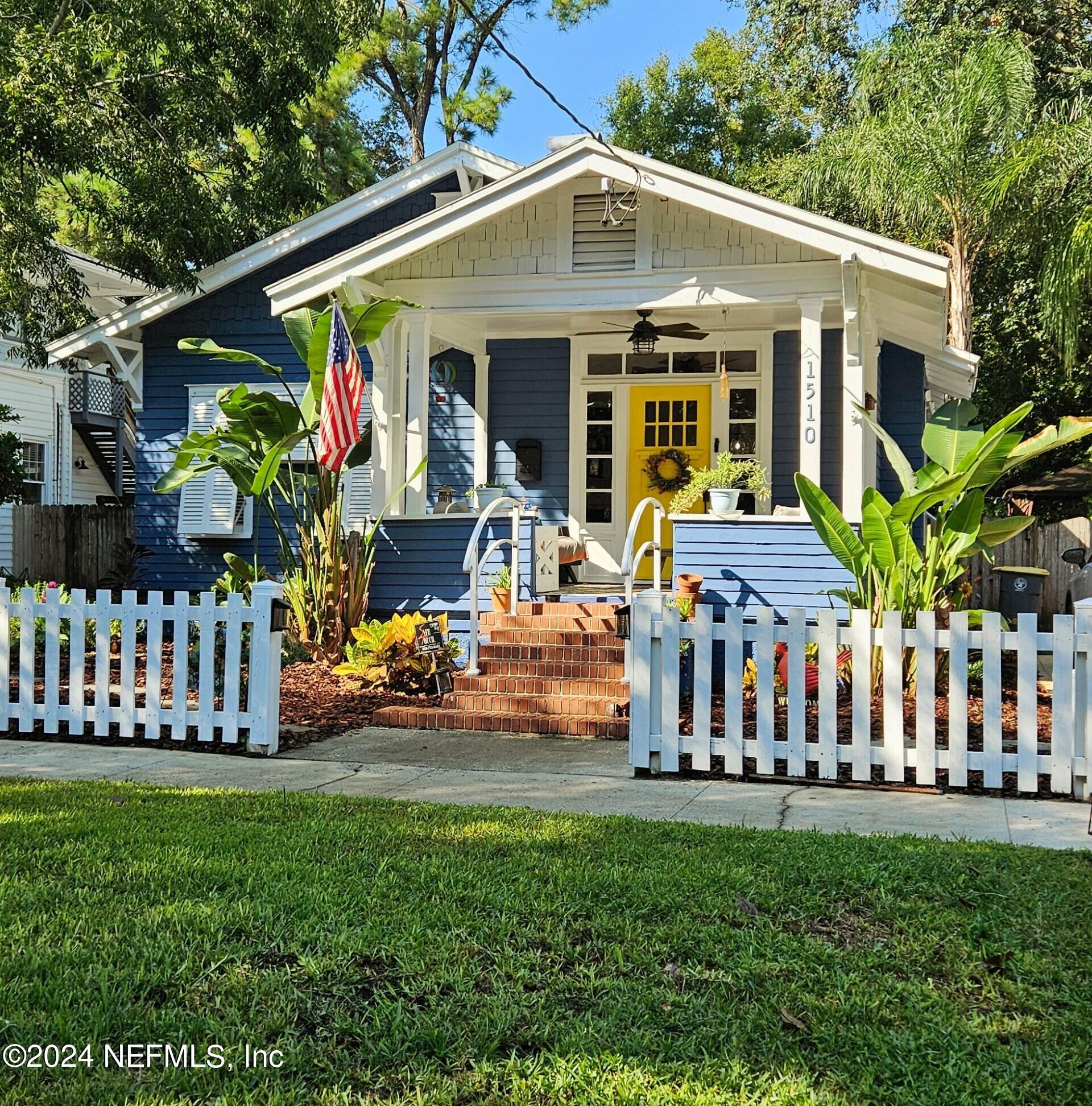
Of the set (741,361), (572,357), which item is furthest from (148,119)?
(741,361)

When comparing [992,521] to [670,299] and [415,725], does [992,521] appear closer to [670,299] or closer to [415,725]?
[670,299]

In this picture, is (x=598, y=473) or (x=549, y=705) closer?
(x=549, y=705)

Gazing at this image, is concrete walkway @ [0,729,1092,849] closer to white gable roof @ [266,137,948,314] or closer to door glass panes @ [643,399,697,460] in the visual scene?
white gable roof @ [266,137,948,314]

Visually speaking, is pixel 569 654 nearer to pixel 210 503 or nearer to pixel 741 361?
pixel 741 361

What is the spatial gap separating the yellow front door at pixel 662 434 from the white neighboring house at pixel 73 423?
10193 mm

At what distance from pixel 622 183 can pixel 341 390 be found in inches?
136

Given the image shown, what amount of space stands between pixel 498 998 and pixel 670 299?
28.2 ft

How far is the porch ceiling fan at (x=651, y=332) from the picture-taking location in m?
11.9

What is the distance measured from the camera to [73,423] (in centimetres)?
2291

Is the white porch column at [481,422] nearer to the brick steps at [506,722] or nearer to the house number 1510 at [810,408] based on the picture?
the house number 1510 at [810,408]

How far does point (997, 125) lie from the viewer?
1723 centimetres

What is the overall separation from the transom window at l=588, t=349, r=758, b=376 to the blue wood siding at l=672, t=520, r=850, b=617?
10.3 feet

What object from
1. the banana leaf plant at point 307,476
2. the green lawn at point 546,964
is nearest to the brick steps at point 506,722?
the banana leaf plant at point 307,476

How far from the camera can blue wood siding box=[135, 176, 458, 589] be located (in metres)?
13.9
